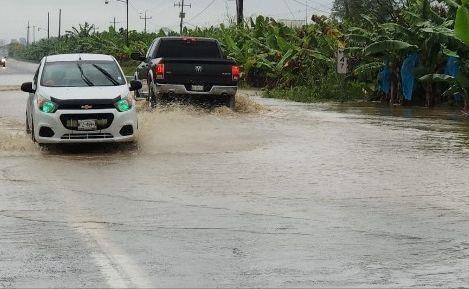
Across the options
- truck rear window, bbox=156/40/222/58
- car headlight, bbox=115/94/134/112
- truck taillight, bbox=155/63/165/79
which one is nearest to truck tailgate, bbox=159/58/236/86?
truck taillight, bbox=155/63/165/79

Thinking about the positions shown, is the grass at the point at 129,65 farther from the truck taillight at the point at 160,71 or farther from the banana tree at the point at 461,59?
the truck taillight at the point at 160,71

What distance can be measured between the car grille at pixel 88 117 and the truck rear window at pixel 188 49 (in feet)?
32.6

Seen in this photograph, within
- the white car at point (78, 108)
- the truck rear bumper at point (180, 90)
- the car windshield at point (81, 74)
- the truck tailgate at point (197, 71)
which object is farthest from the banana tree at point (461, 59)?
the white car at point (78, 108)

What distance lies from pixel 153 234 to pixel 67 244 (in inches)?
33.8

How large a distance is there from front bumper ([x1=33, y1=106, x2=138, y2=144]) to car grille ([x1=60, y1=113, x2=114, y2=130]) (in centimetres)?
4

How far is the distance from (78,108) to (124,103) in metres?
0.87

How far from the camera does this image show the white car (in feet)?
47.4

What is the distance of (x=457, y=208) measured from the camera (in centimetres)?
978

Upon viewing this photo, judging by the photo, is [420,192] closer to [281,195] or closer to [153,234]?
[281,195]

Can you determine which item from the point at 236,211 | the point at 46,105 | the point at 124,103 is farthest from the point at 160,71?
the point at 236,211

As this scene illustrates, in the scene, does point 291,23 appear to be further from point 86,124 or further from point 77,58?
point 86,124

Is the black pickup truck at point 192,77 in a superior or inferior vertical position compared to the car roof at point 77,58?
inferior

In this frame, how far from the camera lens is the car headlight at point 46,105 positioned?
14484 millimetres

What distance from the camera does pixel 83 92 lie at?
14.9 meters
